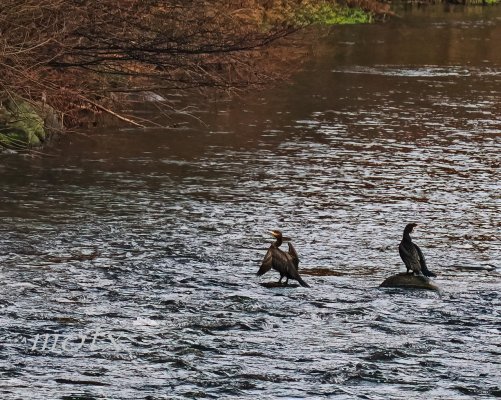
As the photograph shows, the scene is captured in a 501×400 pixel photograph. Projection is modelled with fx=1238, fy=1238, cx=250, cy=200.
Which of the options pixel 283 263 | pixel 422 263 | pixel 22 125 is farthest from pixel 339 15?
pixel 283 263

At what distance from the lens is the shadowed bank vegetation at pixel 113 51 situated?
2420 centimetres

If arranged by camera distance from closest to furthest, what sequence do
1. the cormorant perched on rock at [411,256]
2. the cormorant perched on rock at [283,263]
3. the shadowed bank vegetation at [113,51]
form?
the cormorant perched on rock at [283,263] < the cormorant perched on rock at [411,256] < the shadowed bank vegetation at [113,51]

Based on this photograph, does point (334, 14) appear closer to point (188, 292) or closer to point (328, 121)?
point (328, 121)

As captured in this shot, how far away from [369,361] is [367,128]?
1883 centimetres

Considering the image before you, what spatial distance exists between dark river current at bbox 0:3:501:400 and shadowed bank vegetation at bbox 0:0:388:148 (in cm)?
132

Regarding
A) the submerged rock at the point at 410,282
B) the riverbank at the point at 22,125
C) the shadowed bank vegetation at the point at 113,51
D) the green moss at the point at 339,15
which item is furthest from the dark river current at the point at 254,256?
the green moss at the point at 339,15

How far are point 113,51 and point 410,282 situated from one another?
41.2 ft

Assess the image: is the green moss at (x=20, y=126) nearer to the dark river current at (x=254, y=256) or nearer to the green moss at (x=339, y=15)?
the dark river current at (x=254, y=256)

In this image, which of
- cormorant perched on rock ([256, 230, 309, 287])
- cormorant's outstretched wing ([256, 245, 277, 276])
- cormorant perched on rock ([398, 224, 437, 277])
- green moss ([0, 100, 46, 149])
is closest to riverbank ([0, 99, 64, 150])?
green moss ([0, 100, 46, 149])

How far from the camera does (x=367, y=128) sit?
31.8m

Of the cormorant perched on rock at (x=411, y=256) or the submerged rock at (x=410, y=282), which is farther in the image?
the cormorant perched on rock at (x=411, y=256)

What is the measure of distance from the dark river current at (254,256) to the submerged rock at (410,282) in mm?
176

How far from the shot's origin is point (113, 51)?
2695cm

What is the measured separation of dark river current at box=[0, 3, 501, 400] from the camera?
13023 mm
